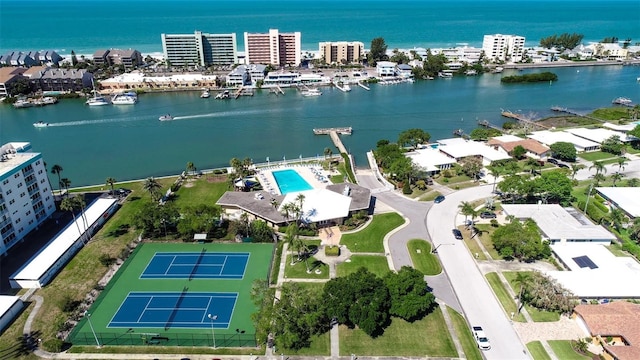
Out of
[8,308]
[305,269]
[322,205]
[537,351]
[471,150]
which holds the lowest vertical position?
[537,351]

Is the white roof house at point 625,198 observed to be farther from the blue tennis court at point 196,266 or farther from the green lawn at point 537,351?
the blue tennis court at point 196,266

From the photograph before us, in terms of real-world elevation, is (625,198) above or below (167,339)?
above

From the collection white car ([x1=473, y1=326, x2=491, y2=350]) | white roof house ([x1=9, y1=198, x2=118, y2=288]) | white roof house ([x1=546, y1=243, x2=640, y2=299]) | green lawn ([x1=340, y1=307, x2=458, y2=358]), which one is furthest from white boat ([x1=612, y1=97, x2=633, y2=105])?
white roof house ([x1=9, y1=198, x2=118, y2=288])

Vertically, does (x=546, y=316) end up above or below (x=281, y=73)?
below

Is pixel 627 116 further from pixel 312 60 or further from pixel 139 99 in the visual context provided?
pixel 139 99

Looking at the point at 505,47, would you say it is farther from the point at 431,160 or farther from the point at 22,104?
the point at 22,104

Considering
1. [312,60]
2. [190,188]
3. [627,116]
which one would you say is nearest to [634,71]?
[627,116]

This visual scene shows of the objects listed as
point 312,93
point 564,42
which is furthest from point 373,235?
point 564,42
